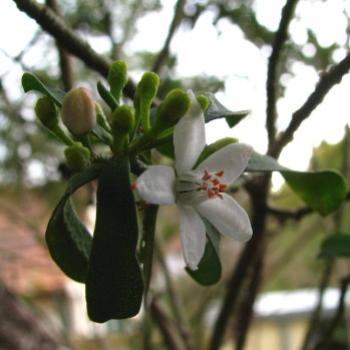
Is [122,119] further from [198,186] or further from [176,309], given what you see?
[176,309]

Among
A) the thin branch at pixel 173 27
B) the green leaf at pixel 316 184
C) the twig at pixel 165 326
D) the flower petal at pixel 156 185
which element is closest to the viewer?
the flower petal at pixel 156 185

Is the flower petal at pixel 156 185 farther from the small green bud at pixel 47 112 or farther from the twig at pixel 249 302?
the twig at pixel 249 302

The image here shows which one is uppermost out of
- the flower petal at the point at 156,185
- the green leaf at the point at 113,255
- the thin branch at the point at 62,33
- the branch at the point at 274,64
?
the thin branch at the point at 62,33

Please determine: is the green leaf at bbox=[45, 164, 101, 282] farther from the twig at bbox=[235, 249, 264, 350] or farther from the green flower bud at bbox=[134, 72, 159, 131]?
the twig at bbox=[235, 249, 264, 350]

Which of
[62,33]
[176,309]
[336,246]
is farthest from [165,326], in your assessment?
[62,33]

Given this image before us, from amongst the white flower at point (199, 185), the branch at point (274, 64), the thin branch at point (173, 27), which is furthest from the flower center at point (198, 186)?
the thin branch at point (173, 27)

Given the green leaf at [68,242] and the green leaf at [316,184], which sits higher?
the green leaf at [316,184]
